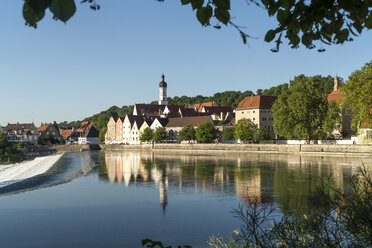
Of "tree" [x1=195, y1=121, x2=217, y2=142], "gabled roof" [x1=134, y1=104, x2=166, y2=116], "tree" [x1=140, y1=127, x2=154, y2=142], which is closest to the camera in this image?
"tree" [x1=195, y1=121, x2=217, y2=142]

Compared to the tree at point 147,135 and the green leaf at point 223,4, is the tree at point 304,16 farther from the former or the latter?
the tree at point 147,135

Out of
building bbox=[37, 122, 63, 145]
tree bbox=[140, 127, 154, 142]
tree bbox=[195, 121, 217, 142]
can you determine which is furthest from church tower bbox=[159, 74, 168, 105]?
tree bbox=[195, 121, 217, 142]

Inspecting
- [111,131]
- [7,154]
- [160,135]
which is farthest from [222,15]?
[111,131]

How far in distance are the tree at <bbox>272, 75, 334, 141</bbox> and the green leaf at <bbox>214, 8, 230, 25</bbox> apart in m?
64.8

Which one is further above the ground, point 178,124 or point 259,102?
point 259,102

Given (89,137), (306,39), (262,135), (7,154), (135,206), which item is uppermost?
(306,39)

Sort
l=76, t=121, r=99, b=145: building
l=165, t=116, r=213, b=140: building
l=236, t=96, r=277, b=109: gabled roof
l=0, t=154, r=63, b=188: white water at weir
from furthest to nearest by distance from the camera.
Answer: l=76, t=121, r=99, b=145: building
l=165, t=116, r=213, b=140: building
l=236, t=96, r=277, b=109: gabled roof
l=0, t=154, r=63, b=188: white water at weir

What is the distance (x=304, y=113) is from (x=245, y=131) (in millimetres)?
16855

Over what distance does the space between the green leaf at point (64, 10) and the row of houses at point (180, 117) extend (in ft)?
268

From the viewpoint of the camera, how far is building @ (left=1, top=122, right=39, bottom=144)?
127m

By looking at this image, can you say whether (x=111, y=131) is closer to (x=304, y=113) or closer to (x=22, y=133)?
(x=22, y=133)

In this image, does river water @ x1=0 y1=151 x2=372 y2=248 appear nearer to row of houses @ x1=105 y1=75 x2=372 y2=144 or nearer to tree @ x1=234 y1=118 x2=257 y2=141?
tree @ x1=234 y1=118 x2=257 y2=141

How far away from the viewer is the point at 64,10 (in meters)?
2.17

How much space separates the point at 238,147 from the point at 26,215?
6072 cm
